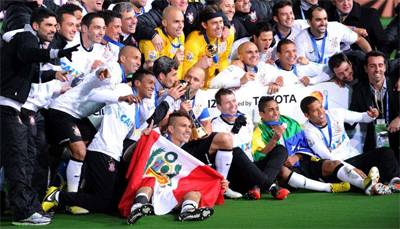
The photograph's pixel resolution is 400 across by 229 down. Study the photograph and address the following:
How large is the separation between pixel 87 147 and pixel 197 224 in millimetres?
1466

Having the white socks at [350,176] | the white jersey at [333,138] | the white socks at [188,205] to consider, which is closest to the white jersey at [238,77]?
the white jersey at [333,138]

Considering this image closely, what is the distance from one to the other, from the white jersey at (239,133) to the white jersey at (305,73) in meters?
1.08

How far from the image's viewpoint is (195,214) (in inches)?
317

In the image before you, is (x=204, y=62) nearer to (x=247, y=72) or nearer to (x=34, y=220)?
(x=247, y=72)

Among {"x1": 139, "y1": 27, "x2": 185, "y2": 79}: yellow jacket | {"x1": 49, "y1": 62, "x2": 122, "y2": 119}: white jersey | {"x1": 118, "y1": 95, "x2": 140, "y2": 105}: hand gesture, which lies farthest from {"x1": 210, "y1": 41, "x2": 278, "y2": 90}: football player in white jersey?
{"x1": 118, "y1": 95, "x2": 140, "y2": 105}: hand gesture

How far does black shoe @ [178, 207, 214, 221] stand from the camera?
8.05 metres

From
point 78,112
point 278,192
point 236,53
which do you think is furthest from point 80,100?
point 236,53

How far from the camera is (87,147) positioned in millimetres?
8875

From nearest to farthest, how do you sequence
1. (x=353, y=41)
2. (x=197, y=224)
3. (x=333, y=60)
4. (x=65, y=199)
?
1. (x=197, y=224)
2. (x=65, y=199)
3. (x=333, y=60)
4. (x=353, y=41)

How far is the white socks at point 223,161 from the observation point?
8883 mm

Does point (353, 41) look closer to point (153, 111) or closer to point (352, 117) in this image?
point (352, 117)

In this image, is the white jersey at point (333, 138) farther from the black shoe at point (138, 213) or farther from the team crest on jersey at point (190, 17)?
the black shoe at point (138, 213)

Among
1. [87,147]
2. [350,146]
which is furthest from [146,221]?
[350,146]

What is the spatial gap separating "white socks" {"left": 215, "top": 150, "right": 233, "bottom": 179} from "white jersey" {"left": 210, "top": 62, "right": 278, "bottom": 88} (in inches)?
54.4
